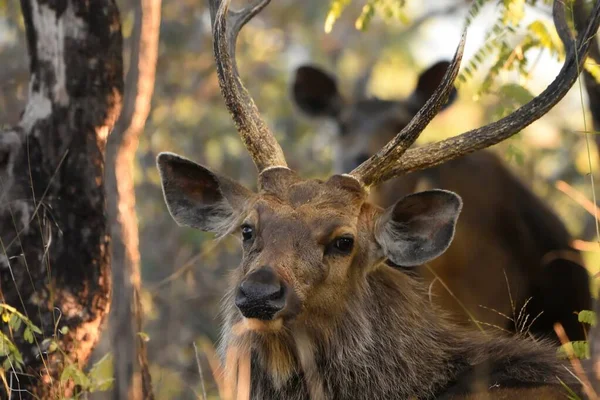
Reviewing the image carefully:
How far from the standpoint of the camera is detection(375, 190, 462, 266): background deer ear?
6172 mm

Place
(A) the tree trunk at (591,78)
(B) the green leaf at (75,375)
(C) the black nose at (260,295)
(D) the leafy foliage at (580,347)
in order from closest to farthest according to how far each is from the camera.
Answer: (C) the black nose at (260,295) → (D) the leafy foliage at (580,347) → (B) the green leaf at (75,375) → (A) the tree trunk at (591,78)

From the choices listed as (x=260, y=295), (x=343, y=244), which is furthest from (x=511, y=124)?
(x=260, y=295)

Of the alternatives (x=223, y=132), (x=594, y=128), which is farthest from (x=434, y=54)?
(x=594, y=128)

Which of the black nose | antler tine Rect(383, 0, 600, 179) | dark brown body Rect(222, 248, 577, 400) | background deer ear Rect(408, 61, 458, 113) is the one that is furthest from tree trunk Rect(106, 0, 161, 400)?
background deer ear Rect(408, 61, 458, 113)

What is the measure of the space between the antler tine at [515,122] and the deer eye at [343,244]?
0.52 metres

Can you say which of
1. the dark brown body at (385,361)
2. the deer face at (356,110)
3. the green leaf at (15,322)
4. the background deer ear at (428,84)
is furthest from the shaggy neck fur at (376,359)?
the background deer ear at (428,84)

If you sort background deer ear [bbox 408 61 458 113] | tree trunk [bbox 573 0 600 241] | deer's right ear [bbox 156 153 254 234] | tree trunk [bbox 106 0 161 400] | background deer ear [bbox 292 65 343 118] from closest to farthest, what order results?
deer's right ear [bbox 156 153 254 234] < tree trunk [bbox 106 0 161 400] < tree trunk [bbox 573 0 600 241] < background deer ear [bbox 408 61 458 113] < background deer ear [bbox 292 65 343 118]

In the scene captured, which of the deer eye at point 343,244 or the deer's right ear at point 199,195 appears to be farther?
the deer's right ear at point 199,195

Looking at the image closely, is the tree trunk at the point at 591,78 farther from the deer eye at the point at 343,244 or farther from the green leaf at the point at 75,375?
the green leaf at the point at 75,375

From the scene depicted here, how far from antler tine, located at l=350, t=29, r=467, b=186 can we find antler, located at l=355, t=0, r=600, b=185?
0.06 ft

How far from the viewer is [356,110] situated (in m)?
11.6

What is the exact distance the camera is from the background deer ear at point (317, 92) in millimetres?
11945

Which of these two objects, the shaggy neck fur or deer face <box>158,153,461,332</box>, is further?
the shaggy neck fur

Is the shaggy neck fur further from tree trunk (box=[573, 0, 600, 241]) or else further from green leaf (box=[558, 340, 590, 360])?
tree trunk (box=[573, 0, 600, 241])
